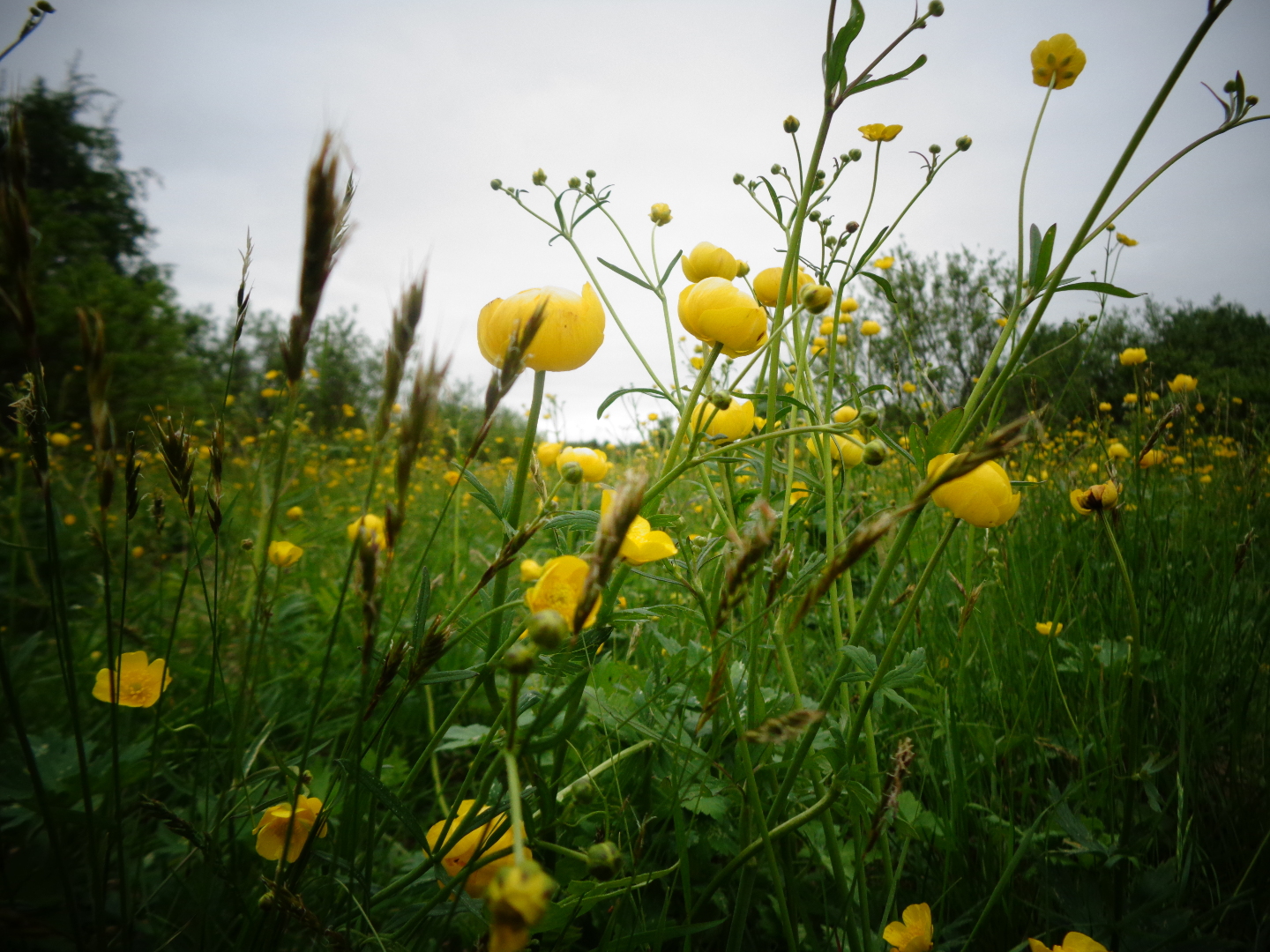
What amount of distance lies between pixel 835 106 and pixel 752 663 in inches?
23.3

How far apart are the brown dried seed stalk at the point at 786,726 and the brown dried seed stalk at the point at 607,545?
0.53 ft

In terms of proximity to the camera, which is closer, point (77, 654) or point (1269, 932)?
point (1269, 932)

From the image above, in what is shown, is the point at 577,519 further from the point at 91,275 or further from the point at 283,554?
the point at 91,275

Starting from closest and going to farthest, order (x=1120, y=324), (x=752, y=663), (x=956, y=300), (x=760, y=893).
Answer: (x=752, y=663)
(x=760, y=893)
(x=1120, y=324)
(x=956, y=300)

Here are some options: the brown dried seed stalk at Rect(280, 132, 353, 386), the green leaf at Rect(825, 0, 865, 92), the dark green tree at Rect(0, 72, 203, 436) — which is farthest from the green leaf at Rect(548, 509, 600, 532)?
the dark green tree at Rect(0, 72, 203, 436)

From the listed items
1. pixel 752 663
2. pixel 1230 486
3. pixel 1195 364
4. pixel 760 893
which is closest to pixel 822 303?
pixel 752 663

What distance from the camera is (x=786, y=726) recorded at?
41 cm

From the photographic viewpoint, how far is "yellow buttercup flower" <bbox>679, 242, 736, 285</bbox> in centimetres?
82

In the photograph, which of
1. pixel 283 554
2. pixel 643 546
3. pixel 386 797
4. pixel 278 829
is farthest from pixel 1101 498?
pixel 283 554

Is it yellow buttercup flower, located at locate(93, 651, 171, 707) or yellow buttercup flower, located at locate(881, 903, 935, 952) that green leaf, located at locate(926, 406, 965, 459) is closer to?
yellow buttercup flower, located at locate(881, 903, 935, 952)

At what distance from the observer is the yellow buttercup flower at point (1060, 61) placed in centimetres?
73

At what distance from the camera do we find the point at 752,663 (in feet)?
1.81

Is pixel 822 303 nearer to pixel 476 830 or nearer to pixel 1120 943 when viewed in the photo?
pixel 476 830

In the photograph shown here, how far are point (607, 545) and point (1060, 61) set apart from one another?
89 centimetres
